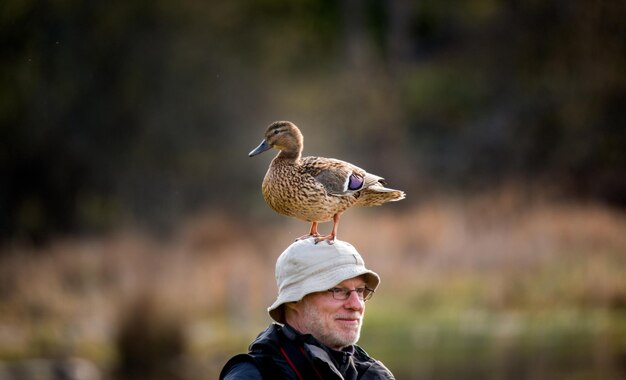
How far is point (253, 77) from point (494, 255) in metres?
7.74

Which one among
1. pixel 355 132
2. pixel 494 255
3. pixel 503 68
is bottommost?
pixel 494 255

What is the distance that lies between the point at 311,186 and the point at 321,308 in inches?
25.9

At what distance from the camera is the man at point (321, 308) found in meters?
4.32

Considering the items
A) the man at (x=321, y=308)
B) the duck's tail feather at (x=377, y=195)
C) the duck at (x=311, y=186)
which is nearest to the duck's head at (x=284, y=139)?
the duck at (x=311, y=186)

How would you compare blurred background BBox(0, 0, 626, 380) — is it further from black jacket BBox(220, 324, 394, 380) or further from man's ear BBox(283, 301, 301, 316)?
black jacket BBox(220, 324, 394, 380)

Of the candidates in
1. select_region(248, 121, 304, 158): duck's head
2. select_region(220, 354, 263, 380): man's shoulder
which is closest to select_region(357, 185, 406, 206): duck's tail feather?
select_region(248, 121, 304, 158): duck's head

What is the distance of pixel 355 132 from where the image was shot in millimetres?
24656

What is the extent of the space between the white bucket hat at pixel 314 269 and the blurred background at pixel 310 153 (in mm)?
8733

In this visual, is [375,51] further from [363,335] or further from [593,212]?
[363,335]

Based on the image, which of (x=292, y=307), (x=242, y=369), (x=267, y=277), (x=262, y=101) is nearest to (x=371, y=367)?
(x=292, y=307)

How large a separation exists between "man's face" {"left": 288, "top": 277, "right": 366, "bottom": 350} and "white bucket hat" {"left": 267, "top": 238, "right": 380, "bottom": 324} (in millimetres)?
62

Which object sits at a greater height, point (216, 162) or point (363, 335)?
point (216, 162)

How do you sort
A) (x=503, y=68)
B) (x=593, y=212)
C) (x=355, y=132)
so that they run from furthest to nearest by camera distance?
(x=503, y=68), (x=355, y=132), (x=593, y=212)

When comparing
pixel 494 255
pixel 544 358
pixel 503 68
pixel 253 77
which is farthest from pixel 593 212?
pixel 503 68
